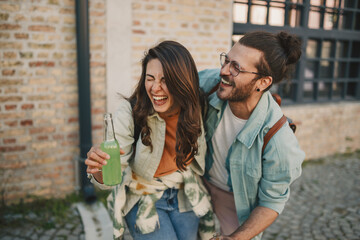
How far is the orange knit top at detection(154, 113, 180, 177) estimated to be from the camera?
216 centimetres

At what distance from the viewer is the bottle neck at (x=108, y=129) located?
1750mm

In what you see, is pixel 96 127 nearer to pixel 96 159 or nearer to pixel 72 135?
pixel 72 135

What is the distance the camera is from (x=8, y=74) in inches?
130

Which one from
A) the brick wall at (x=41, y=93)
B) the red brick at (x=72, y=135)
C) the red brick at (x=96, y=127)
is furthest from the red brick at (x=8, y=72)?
the red brick at (x=96, y=127)

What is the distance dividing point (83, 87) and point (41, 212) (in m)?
1.48

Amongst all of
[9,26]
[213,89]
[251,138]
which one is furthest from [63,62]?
[251,138]

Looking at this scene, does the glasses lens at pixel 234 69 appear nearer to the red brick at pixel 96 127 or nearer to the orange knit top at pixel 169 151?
the orange knit top at pixel 169 151

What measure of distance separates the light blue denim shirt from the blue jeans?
367mm

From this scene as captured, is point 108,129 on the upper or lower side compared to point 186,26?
lower

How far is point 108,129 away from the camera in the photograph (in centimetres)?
184

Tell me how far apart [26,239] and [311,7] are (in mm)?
5350

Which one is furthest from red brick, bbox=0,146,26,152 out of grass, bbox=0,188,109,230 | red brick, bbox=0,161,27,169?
grass, bbox=0,188,109,230

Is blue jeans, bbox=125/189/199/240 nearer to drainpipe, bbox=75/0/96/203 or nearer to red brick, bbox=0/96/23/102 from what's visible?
drainpipe, bbox=75/0/96/203

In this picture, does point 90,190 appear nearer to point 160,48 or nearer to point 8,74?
point 8,74
